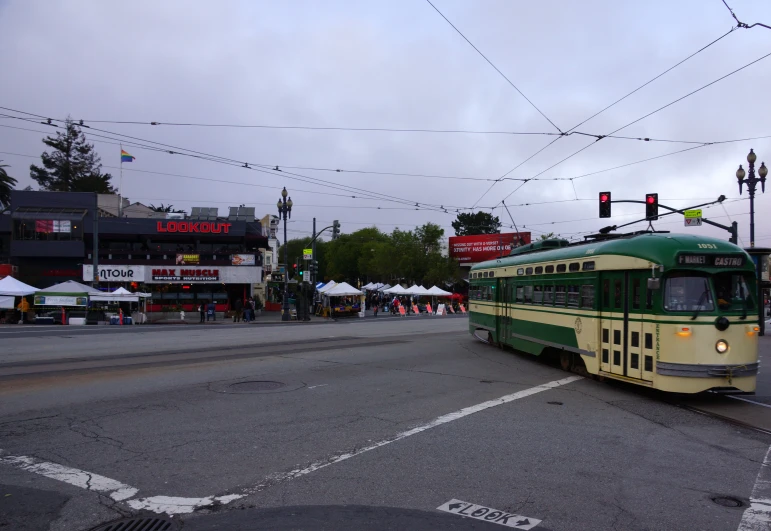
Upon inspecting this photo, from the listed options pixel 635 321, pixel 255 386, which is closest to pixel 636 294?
pixel 635 321

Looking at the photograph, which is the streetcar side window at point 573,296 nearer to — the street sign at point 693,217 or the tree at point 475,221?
the street sign at point 693,217

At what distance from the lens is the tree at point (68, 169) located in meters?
85.7

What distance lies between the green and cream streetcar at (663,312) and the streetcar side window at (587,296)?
2 centimetres

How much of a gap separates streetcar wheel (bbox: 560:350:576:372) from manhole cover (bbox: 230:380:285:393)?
687 centimetres

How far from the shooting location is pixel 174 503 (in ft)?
17.5

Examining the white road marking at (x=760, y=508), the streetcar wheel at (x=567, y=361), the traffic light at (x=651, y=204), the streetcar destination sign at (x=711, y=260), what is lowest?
the white road marking at (x=760, y=508)

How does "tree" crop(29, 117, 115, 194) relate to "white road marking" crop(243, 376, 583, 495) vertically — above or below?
above

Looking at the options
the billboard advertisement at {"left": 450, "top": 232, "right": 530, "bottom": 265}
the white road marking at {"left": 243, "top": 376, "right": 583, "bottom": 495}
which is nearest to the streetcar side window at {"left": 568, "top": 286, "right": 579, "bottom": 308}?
the white road marking at {"left": 243, "top": 376, "right": 583, "bottom": 495}

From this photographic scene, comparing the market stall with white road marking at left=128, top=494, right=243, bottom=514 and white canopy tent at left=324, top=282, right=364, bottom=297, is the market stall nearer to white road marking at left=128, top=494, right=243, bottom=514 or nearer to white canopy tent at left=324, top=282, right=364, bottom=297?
white canopy tent at left=324, top=282, right=364, bottom=297

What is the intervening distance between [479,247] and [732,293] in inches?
2824

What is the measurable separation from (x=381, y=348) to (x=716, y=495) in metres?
13.8

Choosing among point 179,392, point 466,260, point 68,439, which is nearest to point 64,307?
point 179,392

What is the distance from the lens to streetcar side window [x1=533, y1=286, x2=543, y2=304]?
596 inches

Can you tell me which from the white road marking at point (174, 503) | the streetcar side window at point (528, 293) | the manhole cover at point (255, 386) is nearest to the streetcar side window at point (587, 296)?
the streetcar side window at point (528, 293)
